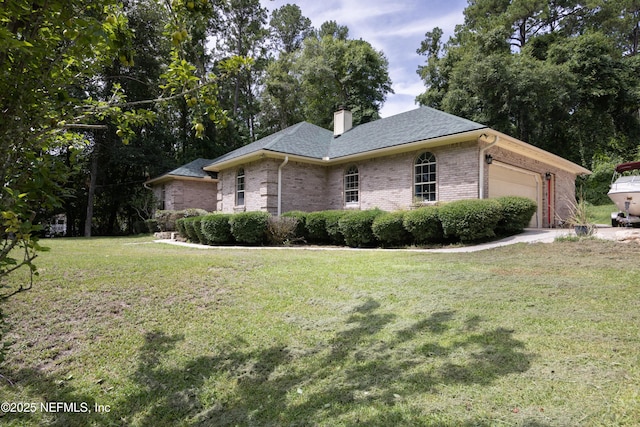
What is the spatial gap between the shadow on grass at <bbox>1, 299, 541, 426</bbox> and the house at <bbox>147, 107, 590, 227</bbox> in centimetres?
898

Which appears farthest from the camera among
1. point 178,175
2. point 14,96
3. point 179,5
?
point 178,175

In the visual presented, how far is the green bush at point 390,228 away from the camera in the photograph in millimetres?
9992

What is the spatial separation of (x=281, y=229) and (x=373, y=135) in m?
6.59

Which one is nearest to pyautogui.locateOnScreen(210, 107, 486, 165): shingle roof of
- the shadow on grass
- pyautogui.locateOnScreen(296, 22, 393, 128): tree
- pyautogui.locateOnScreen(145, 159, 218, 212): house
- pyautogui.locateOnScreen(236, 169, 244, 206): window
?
pyautogui.locateOnScreen(236, 169, 244, 206): window

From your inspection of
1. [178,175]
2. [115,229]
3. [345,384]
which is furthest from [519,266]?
[115,229]

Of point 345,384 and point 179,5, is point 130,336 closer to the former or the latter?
point 345,384

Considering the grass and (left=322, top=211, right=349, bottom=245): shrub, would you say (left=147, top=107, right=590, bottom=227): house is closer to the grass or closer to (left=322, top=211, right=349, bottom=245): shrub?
(left=322, top=211, right=349, bottom=245): shrub

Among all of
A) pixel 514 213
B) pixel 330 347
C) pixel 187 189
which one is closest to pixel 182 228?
pixel 187 189

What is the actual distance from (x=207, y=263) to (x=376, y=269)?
3264 mm

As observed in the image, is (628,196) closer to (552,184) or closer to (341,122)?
(552,184)

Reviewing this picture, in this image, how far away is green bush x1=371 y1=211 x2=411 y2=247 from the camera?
999cm

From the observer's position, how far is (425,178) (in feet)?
41.3

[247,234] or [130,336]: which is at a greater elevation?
[247,234]

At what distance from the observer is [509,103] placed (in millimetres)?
22375
